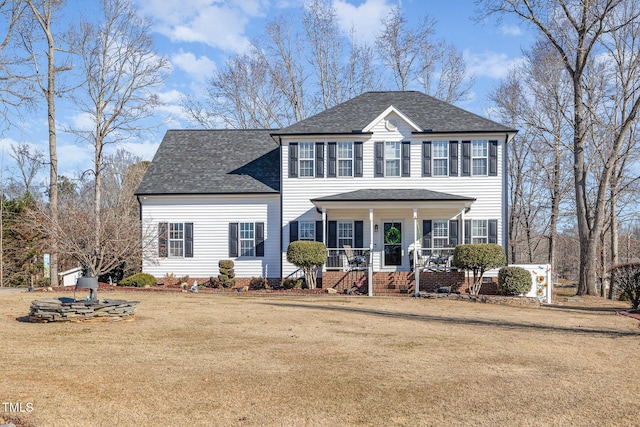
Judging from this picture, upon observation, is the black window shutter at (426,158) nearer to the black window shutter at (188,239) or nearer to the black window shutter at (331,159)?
the black window shutter at (331,159)

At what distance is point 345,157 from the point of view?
80.1ft

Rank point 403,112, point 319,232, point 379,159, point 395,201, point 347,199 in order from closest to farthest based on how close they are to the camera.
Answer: point 395,201
point 347,199
point 379,159
point 319,232
point 403,112

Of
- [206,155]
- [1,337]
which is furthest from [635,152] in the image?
[1,337]

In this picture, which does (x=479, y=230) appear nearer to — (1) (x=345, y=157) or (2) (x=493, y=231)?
(2) (x=493, y=231)

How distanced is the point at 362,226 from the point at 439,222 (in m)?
3.14

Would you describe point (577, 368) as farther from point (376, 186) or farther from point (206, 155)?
point (206, 155)

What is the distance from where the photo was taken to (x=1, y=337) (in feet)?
34.5

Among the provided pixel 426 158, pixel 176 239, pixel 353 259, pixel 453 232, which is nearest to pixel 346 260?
pixel 353 259

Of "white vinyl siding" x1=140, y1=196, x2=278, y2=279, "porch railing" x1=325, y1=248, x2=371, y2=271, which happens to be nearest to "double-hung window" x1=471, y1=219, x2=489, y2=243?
"porch railing" x1=325, y1=248, x2=371, y2=271

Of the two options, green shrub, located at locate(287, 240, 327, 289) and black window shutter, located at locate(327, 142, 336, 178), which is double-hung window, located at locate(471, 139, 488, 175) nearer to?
black window shutter, located at locate(327, 142, 336, 178)

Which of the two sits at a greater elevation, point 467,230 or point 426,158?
point 426,158

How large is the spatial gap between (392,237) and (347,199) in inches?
114

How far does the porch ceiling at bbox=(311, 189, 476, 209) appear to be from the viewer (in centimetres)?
2212

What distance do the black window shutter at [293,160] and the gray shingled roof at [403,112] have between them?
1.95ft
